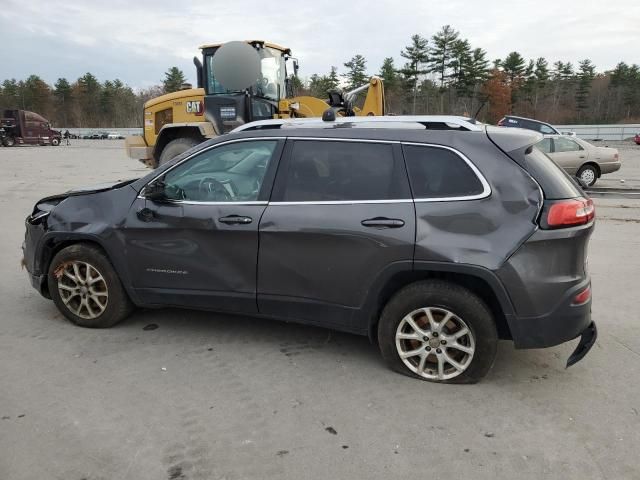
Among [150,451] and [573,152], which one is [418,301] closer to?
[150,451]

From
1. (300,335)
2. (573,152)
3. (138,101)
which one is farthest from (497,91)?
(300,335)

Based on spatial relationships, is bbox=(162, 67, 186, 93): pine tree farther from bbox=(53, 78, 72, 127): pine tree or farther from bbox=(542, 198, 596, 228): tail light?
bbox=(542, 198, 596, 228): tail light

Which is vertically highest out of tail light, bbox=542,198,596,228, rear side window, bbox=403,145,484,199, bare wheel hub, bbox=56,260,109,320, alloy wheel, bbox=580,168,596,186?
rear side window, bbox=403,145,484,199

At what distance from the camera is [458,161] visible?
3.29 meters

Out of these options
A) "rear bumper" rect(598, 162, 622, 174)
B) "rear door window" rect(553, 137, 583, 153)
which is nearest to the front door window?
"rear door window" rect(553, 137, 583, 153)

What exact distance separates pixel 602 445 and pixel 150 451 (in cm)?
242

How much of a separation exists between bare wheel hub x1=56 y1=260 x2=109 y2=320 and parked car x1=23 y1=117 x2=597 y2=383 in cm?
1

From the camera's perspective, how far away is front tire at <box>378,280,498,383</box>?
10.7ft

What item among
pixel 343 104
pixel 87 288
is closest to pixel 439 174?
pixel 87 288

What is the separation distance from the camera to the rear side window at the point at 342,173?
3426mm

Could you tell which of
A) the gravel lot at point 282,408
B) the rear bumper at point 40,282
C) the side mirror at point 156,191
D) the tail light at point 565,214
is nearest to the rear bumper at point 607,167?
the gravel lot at point 282,408

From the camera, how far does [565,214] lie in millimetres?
3117

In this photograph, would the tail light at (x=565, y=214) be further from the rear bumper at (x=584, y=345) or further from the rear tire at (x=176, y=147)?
the rear tire at (x=176, y=147)

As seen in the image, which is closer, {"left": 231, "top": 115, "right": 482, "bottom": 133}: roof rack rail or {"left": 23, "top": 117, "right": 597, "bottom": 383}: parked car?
{"left": 23, "top": 117, "right": 597, "bottom": 383}: parked car
